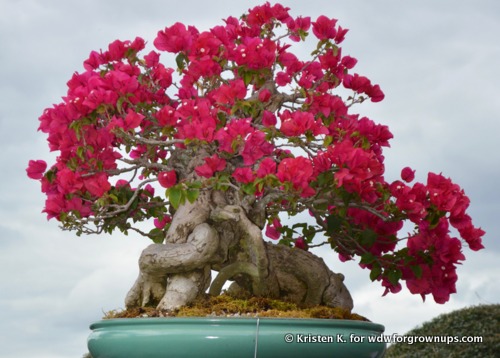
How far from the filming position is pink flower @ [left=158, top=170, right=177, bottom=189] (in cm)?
260

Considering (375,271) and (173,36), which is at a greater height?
(173,36)

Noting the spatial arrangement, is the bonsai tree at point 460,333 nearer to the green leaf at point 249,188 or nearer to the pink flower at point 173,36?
the green leaf at point 249,188

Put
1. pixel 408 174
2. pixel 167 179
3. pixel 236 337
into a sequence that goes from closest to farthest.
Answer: pixel 236 337 → pixel 167 179 → pixel 408 174

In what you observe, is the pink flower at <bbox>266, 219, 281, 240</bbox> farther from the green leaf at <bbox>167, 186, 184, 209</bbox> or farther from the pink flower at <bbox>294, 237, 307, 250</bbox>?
the green leaf at <bbox>167, 186, 184, 209</bbox>

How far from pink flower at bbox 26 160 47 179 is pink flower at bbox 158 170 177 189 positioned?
0.58 m

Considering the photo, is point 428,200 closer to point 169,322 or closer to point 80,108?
point 169,322

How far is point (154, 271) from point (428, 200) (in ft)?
3.66

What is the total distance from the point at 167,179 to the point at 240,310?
575 millimetres

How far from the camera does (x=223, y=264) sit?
2.81 m

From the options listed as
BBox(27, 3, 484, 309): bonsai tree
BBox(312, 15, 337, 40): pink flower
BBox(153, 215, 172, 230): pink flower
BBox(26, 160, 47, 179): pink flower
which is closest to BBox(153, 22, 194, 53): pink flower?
BBox(27, 3, 484, 309): bonsai tree

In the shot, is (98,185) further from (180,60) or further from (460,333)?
(460,333)

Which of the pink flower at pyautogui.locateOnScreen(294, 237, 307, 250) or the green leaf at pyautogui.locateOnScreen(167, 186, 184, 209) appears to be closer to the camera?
the green leaf at pyautogui.locateOnScreen(167, 186, 184, 209)

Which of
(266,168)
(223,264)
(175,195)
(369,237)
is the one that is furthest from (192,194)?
(369,237)

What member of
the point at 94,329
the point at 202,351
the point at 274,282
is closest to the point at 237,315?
the point at 202,351
